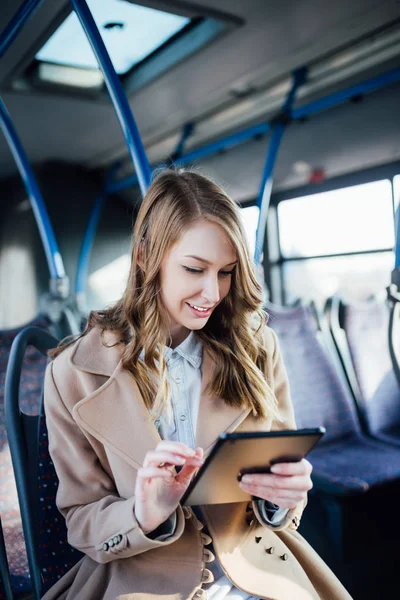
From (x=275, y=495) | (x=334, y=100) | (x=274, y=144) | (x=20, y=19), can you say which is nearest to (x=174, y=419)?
(x=275, y=495)

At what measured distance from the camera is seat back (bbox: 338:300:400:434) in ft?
8.16

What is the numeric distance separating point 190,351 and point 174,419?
0.17 m

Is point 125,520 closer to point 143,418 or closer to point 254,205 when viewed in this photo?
point 143,418

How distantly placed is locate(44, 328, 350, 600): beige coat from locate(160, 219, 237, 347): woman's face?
161 mm

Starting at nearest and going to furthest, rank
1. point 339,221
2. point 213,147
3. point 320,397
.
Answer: point 320,397, point 339,221, point 213,147

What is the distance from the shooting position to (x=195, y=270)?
108cm

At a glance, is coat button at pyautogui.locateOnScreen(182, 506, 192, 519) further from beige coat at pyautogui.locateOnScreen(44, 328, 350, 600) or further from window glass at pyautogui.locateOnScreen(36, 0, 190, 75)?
window glass at pyautogui.locateOnScreen(36, 0, 190, 75)

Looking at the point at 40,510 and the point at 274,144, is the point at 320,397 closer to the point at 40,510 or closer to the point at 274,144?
the point at 40,510

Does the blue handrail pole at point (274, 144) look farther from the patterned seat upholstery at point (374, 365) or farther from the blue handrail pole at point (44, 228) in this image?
the blue handrail pole at point (44, 228)

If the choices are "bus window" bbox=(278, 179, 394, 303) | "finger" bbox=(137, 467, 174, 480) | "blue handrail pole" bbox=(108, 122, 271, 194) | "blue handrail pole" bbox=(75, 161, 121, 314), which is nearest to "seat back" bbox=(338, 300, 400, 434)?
"bus window" bbox=(278, 179, 394, 303)

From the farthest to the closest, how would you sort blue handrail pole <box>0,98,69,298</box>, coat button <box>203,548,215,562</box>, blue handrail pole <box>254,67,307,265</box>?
1. blue handrail pole <box>254,67,307,265</box>
2. blue handrail pole <box>0,98,69,298</box>
3. coat button <box>203,548,215,562</box>

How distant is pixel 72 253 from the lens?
6645 mm

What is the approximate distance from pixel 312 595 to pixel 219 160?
4.56 m

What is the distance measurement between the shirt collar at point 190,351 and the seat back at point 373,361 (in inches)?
57.8
